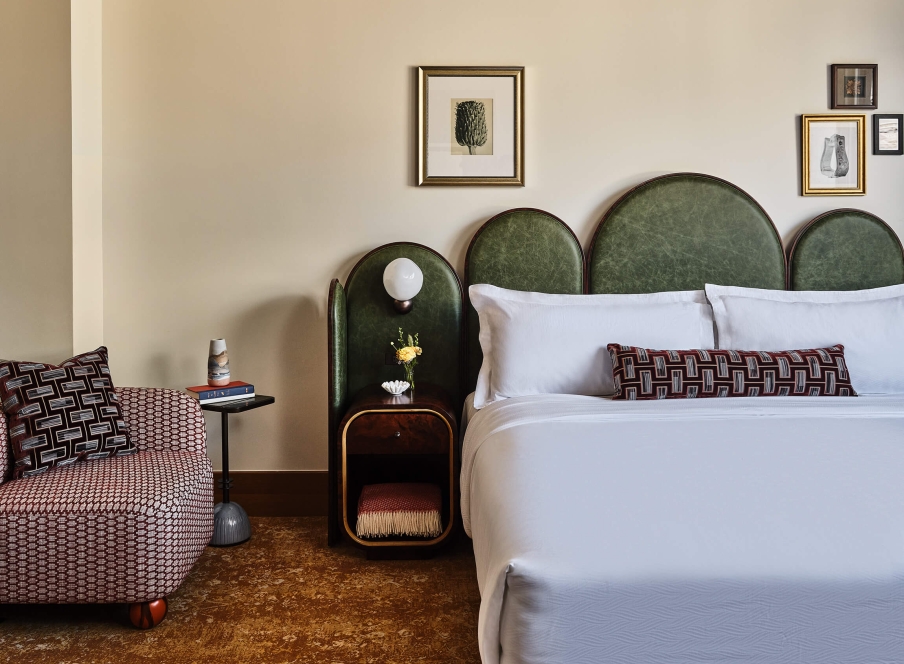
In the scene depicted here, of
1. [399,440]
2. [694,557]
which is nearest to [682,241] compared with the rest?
[399,440]

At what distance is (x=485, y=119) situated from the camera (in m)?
3.23

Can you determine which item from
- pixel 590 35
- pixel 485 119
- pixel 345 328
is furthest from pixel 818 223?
pixel 345 328

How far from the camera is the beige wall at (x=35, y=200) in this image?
9.70ft

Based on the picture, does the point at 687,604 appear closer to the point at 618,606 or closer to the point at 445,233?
the point at 618,606

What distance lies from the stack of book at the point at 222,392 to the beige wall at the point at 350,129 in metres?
0.23

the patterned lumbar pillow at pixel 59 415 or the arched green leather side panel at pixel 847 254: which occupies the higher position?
the arched green leather side panel at pixel 847 254

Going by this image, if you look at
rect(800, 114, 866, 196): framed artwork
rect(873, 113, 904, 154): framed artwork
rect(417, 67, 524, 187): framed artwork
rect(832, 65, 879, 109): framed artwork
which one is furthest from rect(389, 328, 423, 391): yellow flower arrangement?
rect(873, 113, 904, 154): framed artwork

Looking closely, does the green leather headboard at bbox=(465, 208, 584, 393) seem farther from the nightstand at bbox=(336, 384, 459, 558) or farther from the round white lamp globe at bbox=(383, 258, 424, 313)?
the nightstand at bbox=(336, 384, 459, 558)

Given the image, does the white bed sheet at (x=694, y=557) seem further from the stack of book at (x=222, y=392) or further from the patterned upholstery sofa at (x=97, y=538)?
the stack of book at (x=222, y=392)

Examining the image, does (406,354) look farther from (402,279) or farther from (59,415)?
(59,415)

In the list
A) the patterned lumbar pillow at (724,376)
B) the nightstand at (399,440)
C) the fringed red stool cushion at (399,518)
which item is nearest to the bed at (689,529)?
the patterned lumbar pillow at (724,376)

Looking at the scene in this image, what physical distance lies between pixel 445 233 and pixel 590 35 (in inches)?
43.3

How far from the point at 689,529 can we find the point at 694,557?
0.10 metres

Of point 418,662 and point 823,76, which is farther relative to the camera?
point 823,76
